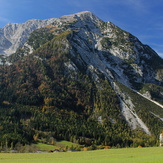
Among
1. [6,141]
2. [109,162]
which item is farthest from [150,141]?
[109,162]

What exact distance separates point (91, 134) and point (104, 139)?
14.8 m

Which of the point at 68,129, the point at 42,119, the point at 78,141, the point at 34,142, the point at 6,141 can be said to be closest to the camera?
the point at 6,141

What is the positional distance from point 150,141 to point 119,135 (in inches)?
1278

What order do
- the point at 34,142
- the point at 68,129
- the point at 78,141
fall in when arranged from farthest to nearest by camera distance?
A: the point at 68,129 < the point at 78,141 < the point at 34,142

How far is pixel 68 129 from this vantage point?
173m

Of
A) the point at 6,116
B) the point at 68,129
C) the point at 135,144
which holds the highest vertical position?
the point at 6,116

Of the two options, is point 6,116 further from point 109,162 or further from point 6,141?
point 109,162

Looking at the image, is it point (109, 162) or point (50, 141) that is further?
point (50, 141)

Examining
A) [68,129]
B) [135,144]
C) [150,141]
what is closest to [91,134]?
[68,129]

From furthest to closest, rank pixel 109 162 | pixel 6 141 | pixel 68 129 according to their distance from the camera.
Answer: pixel 68 129, pixel 6 141, pixel 109 162

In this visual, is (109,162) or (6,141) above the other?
(109,162)

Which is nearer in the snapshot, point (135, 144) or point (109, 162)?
point (109, 162)

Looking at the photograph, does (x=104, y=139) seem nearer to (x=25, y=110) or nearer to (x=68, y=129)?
(x=68, y=129)

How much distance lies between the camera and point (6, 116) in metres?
175
